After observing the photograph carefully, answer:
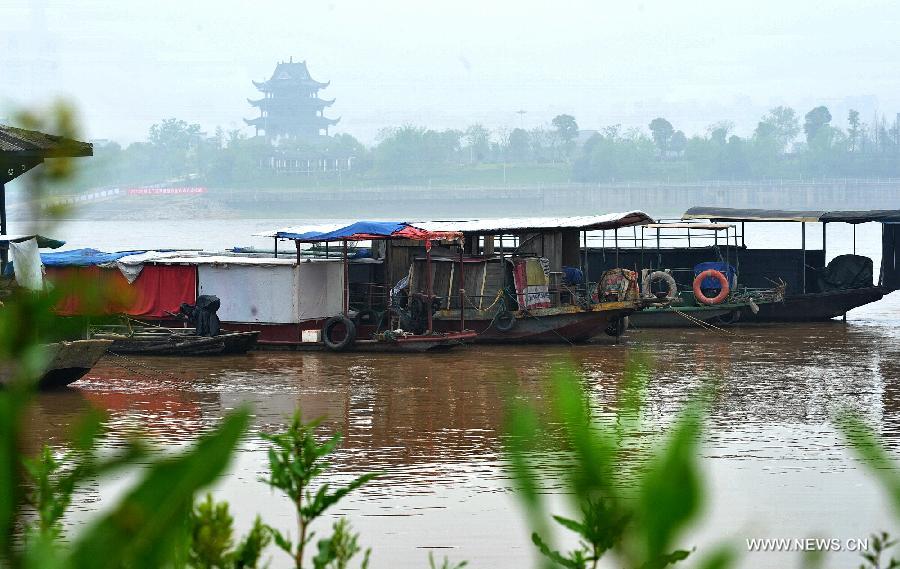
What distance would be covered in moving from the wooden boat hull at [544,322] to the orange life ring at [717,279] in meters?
3.51

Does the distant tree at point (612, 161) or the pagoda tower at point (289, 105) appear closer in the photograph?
the distant tree at point (612, 161)

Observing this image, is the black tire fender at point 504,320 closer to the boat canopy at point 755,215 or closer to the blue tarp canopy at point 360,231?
the blue tarp canopy at point 360,231

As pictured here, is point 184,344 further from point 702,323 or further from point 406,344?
point 702,323

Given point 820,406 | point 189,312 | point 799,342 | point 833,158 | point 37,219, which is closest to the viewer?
point 37,219

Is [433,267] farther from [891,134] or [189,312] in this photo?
[891,134]

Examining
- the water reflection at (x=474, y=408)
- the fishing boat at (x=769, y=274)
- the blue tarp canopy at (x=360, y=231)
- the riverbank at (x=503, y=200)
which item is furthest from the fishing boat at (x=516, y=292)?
the riverbank at (x=503, y=200)

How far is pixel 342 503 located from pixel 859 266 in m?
18.3

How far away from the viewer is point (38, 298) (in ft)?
3.65

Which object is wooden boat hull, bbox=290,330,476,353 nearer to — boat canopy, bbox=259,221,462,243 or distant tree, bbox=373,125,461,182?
boat canopy, bbox=259,221,462,243

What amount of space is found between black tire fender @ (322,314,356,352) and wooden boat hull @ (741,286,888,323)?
346 inches

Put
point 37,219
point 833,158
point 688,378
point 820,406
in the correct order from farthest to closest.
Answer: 1. point 833,158
2. point 688,378
3. point 820,406
4. point 37,219

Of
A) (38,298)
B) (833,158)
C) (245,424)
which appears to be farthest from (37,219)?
(833,158)

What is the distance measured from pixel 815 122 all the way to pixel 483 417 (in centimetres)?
13666

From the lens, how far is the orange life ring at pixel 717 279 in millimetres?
22531
